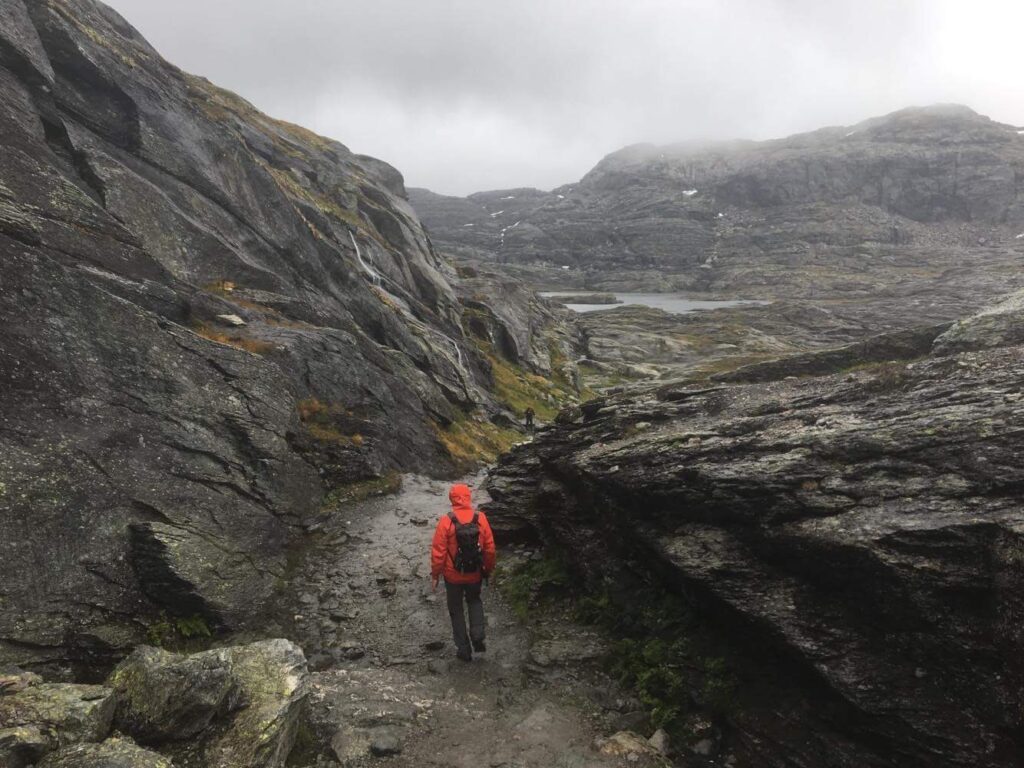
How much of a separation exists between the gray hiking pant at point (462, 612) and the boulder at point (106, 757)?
6.48 meters

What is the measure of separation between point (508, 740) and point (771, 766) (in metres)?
4.56

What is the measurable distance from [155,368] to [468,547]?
12343 millimetres

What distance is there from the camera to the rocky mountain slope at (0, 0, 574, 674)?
13.3 m

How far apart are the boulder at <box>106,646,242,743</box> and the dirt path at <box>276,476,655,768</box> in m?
1.77

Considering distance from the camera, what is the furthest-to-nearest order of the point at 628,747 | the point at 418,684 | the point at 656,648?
the point at 418,684
the point at 656,648
the point at 628,747

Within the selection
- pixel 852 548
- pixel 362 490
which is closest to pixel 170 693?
pixel 852 548

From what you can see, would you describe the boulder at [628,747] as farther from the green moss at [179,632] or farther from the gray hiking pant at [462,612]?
the green moss at [179,632]

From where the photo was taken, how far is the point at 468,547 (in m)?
13.1

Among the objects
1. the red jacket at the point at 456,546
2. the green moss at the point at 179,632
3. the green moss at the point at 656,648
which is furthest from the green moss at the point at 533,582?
the green moss at the point at 179,632

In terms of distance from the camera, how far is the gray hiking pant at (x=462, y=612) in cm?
1346

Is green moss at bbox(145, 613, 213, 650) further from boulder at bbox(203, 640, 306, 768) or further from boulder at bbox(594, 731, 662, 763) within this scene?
boulder at bbox(594, 731, 662, 763)

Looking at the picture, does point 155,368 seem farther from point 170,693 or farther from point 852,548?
point 852,548

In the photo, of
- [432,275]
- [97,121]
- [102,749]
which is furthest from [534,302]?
[102,749]

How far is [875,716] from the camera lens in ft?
29.0
